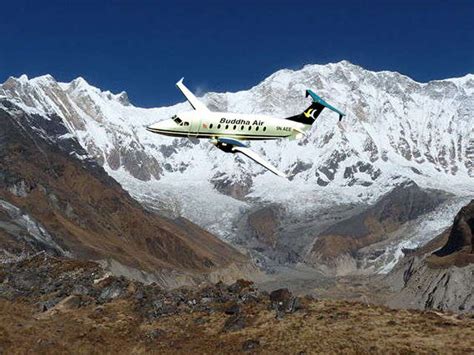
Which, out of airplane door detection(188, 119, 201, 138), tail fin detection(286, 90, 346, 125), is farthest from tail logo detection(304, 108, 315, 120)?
airplane door detection(188, 119, 201, 138)

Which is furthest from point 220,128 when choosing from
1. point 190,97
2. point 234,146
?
point 190,97

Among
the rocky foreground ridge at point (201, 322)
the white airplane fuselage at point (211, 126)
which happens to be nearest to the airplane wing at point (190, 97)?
the white airplane fuselage at point (211, 126)

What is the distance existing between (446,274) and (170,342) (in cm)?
14761

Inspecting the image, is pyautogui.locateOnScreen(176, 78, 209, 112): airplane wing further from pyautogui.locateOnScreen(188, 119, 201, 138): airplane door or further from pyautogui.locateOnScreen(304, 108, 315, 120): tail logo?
pyautogui.locateOnScreen(304, 108, 315, 120): tail logo

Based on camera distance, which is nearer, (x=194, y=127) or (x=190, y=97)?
(x=194, y=127)

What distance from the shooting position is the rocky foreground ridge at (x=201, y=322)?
48875 mm

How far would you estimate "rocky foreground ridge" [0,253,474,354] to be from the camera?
4888cm

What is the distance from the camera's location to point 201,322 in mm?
57688

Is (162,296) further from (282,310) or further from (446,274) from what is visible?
(446,274)

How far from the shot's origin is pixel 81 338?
54.1 m

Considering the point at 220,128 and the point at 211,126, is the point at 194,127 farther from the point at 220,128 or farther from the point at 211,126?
the point at 220,128

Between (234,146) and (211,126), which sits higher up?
(211,126)

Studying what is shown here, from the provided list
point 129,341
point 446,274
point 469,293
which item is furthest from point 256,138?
point 446,274

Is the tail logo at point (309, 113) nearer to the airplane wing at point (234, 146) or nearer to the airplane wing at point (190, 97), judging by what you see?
the airplane wing at point (190, 97)
